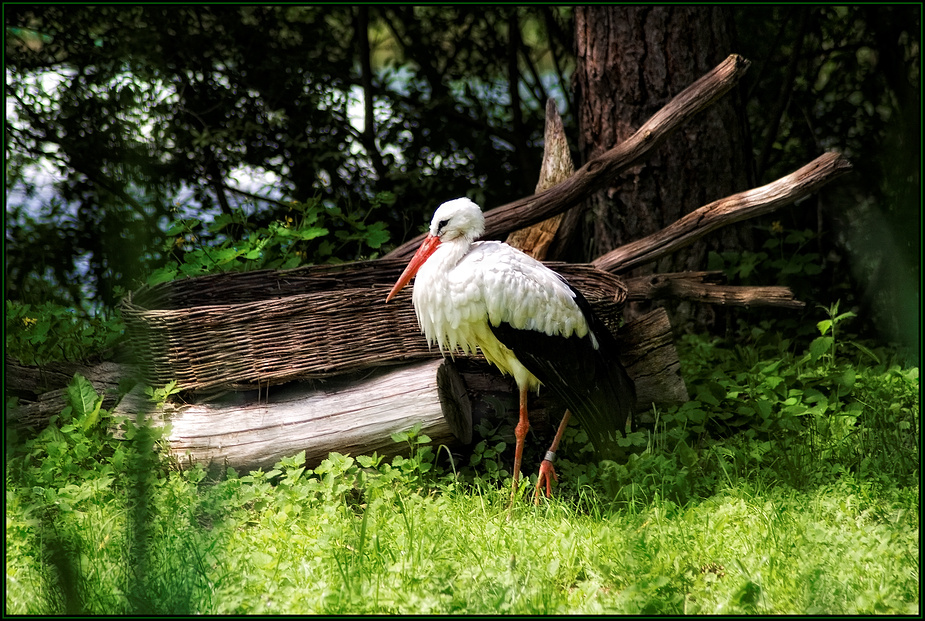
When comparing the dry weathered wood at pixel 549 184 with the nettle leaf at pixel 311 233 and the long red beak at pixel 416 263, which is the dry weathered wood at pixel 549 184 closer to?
the long red beak at pixel 416 263

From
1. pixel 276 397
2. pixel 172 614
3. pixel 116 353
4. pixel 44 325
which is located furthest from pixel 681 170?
pixel 172 614

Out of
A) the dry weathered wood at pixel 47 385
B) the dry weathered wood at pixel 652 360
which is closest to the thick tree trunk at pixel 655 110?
the dry weathered wood at pixel 652 360

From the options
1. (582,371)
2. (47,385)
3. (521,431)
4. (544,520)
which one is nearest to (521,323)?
(582,371)

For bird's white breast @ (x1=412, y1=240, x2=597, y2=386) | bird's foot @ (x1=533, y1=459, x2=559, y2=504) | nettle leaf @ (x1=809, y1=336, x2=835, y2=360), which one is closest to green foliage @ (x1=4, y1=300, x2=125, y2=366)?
bird's white breast @ (x1=412, y1=240, x2=597, y2=386)

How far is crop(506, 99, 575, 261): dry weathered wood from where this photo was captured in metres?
4.07

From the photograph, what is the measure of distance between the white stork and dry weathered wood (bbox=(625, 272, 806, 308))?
1.75 feet

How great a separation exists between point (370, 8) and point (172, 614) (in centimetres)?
553

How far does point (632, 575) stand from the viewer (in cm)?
231

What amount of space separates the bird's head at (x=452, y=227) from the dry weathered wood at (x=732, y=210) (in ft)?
2.70

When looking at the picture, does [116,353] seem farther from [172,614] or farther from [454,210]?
[172,614]

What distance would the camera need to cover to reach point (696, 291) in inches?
144

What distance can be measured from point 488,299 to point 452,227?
43 cm

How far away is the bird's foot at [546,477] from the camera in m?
3.08

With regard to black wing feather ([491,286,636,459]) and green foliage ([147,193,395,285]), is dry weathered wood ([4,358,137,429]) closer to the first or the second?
green foliage ([147,193,395,285])
